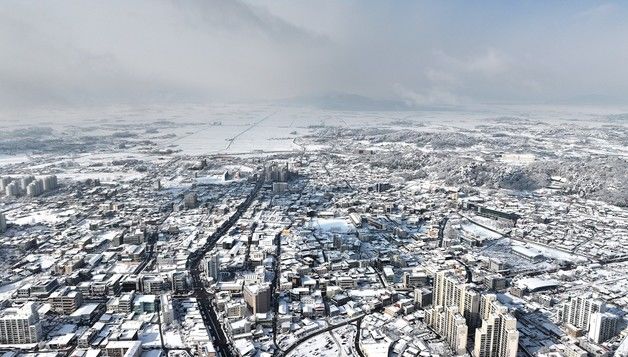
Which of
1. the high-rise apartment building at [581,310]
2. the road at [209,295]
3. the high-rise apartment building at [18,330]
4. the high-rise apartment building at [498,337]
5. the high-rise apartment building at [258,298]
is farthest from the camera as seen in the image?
the high-rise apartment building at [258,298]

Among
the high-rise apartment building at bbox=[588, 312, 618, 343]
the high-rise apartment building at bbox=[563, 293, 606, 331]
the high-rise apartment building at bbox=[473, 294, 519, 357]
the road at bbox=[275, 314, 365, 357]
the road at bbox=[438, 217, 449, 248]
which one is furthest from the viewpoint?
the road at bbox=[438, 217, 449, 248]

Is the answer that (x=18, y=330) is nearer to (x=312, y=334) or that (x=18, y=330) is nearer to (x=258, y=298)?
(x=258, y=298)

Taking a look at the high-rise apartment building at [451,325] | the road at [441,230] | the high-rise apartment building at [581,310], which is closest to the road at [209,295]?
→ the high-rise apartment building at [451,325]

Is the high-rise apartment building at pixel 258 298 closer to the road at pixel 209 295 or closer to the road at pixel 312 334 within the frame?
the road at pixel 209 295

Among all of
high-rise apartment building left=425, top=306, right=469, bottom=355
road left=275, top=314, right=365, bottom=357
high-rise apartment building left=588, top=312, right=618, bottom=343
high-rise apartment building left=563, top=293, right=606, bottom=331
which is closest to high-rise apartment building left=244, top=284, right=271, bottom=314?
road left=275, top=314, right=365, bottom=357

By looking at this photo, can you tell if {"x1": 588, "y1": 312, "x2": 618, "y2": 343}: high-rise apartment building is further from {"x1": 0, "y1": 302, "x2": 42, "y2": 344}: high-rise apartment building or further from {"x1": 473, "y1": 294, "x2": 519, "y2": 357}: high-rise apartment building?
{"x1": 0, "y1": 302, "x2": 42, "y2": 344}: high-rise apartment building

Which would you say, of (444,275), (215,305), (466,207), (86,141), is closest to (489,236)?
(466,207)

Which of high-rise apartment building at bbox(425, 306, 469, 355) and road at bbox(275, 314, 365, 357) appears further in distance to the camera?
road at bbox(275, 314, 365, 357)

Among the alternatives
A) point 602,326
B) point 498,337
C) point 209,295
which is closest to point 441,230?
point 602,326
